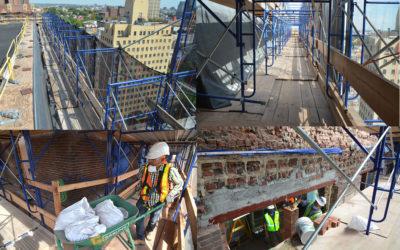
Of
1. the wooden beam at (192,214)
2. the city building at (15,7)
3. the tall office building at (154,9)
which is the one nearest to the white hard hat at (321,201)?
the wooden beam at (192,214)

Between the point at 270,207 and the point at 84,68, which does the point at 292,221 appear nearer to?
the point at 270,207

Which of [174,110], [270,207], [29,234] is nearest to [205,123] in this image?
[174,110]

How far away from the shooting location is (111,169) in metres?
1.83

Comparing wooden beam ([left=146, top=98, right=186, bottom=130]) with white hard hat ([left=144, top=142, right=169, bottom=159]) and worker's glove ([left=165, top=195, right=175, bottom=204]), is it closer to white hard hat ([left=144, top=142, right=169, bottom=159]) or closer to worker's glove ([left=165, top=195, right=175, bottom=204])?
white hard hat ([left=144, top=142, right=169, bottom=159])

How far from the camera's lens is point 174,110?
6.33 feet

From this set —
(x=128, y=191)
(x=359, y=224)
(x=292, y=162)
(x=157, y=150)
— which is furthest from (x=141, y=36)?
(x=359, y=224)

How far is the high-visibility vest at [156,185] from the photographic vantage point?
167cm

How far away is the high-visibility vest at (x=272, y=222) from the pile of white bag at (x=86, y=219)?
0.95 m

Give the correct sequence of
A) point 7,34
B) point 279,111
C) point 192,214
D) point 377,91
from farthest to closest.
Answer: point 7,34 < point 279,111 < point 192,214 < point 377,91

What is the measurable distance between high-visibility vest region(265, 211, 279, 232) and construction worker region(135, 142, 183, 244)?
0.67 meters

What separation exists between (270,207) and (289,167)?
1.00 feet

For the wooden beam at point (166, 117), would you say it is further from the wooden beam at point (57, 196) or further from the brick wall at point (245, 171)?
the wooden beam at point (57, 196)

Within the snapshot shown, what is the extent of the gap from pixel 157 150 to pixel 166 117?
30cm

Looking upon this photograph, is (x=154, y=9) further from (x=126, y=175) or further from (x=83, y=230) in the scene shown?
(x=83, y=230)
